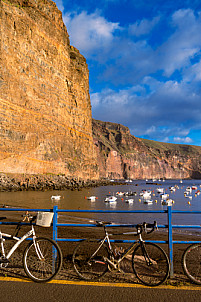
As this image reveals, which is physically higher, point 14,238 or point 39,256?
point 14,238

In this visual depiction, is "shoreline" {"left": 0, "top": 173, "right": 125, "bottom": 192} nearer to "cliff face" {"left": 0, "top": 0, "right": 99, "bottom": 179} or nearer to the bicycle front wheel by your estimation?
"cliff face" {"left": 0, "top": 0, "right": 99, "bottom": 179}

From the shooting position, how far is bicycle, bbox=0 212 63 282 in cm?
463

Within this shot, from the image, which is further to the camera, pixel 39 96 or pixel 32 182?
pixel 39 96

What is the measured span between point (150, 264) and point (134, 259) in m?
0.43

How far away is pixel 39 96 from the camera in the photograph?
65.6 m

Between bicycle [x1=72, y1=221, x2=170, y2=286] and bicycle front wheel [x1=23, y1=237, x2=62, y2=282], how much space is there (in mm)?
397

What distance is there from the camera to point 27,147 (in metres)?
61.2

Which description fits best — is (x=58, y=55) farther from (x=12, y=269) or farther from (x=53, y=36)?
(x=12, y=269)

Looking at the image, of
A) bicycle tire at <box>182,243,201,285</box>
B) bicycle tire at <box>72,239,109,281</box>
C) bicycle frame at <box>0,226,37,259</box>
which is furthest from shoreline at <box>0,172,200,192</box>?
bicycle tire at <box>182,243,201,285</box>

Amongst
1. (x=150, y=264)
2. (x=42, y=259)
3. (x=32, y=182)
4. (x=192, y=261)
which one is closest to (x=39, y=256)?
(x=42, y=259)

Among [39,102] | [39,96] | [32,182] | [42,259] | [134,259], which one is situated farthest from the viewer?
[39,96]

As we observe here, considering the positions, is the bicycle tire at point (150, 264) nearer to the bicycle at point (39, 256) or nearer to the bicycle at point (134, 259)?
the bicycle at point (134, 259)

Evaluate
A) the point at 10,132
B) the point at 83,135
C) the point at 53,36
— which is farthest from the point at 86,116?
the point at 10,132

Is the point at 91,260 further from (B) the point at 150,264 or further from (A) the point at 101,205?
(A) the point at 101,205
